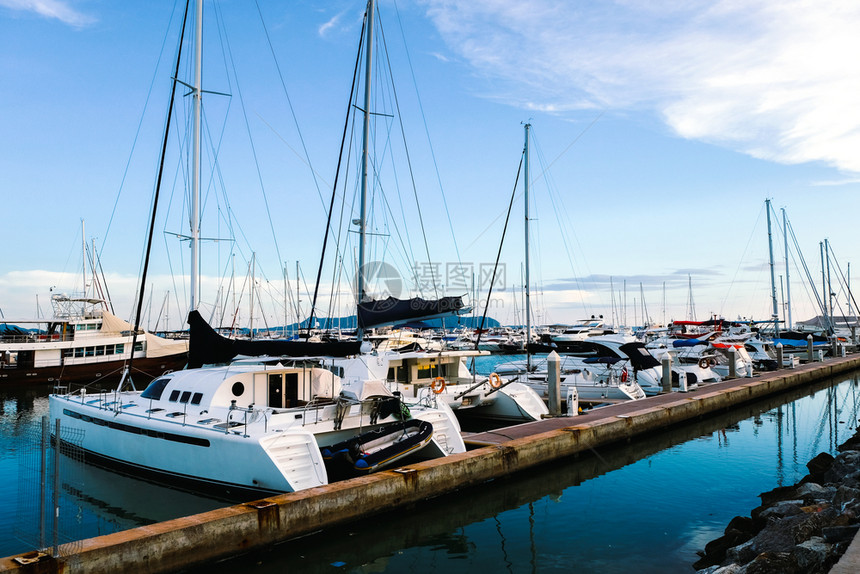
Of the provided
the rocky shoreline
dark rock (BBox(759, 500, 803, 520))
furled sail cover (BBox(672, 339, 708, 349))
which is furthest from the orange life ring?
furled sail cover (BBox(672, 339, 708, 349))

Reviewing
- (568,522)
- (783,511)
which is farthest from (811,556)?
(568,522)

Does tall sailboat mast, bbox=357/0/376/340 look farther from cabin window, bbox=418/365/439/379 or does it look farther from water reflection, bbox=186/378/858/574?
water reflection, bbox=186/378/858/574

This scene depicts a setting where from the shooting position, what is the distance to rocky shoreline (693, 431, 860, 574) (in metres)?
6.08

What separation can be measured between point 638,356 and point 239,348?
19600 millimetres

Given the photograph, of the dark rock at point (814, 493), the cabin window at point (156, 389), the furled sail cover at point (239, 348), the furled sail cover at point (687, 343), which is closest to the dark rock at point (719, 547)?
the dark rock at point (814, 493)

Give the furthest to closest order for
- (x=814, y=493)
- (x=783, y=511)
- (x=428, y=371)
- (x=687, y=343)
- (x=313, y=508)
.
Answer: (x=687, y=343)
(x=428, y=371)
(x=814, y=493)
(x=313, y=508)
(x=783, y=511)

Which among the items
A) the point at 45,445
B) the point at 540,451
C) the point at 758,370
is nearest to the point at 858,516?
the point at 540,451

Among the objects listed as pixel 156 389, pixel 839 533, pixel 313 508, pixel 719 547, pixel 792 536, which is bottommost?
pixel 719 547

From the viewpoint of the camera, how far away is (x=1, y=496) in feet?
41.8

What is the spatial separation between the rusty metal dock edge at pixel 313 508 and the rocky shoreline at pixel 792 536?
178 inches

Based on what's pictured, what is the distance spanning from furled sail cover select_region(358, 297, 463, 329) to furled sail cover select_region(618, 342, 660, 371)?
577 inches

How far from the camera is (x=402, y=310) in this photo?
1648cm

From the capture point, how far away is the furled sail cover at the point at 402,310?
52.6ft

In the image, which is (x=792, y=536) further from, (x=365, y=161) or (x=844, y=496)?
(x=365, y=161)
